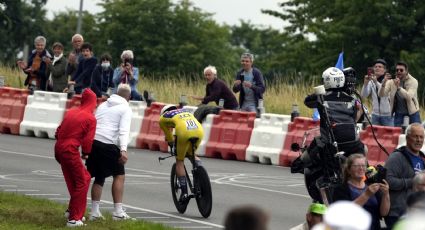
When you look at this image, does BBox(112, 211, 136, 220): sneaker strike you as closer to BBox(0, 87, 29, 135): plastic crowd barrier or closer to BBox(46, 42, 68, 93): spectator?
BBox(46, 42, 68, 93): spectator

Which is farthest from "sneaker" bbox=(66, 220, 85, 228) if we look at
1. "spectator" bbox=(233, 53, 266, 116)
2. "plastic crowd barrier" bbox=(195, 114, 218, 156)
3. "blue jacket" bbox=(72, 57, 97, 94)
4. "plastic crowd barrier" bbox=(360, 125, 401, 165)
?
"blue jacket" bbox=(72, 57, 97, 94)

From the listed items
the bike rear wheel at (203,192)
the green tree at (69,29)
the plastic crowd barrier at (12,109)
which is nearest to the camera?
the bike rear wheel at (203,192)

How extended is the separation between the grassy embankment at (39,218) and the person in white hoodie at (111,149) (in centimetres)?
26

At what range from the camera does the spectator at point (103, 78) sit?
88.4 ft

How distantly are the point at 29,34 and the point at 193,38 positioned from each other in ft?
31.5

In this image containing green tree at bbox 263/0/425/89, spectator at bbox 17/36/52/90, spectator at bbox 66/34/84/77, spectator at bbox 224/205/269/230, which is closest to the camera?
spectator at bbox 224/205/269/230

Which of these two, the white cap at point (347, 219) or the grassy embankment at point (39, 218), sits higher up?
the white cap at point (347, 219)

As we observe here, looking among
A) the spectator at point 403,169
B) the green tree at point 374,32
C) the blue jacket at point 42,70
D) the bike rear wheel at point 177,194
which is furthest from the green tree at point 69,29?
the spectator at point 403,169

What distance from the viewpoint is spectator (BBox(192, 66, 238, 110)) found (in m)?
25.0

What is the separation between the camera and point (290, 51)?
54.8 m

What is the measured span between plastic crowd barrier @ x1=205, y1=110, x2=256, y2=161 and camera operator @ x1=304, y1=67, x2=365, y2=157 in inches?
330

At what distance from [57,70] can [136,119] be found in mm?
2420

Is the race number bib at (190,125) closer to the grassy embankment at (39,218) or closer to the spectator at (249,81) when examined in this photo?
the grassy embankment at (39,218)

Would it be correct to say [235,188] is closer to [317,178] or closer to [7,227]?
[317,178]
